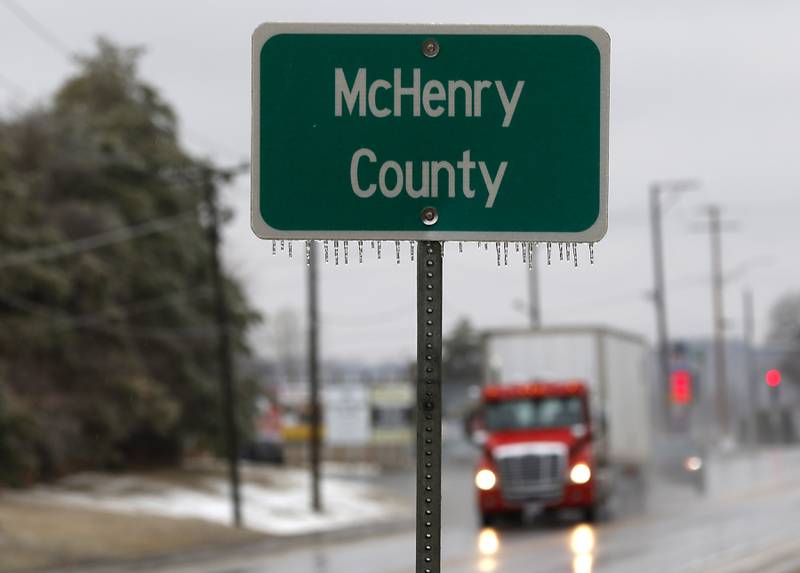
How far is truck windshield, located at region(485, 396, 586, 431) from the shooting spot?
34.8 meters

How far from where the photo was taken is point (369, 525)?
40562mm

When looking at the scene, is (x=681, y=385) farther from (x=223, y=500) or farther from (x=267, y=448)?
(x=267, y=448)

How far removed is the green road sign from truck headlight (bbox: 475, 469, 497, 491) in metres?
30.8

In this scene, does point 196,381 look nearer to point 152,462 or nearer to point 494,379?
point 152,462

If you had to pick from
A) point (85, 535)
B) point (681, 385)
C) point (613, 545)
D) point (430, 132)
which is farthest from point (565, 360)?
point (430, 132)

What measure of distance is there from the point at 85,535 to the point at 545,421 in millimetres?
→ 9486

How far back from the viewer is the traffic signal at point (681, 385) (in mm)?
56125

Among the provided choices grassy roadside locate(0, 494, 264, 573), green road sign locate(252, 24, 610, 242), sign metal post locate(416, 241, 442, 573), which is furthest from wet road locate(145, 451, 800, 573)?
sign metal post locate(416, 241, 442, 573)

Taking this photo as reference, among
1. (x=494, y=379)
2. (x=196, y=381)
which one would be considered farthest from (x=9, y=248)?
(x=494, y=379)

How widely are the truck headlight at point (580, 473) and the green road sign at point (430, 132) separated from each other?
30.6 metres

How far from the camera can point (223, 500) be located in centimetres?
5038

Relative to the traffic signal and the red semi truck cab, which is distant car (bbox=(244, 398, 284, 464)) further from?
the red semi truck cab

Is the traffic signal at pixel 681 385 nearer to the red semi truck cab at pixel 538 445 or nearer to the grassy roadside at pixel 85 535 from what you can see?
the red semi truck cab at pixel 538 445

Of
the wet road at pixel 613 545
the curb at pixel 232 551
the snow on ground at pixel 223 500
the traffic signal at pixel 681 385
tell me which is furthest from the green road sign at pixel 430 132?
the traffic signal at pixel 681 385
